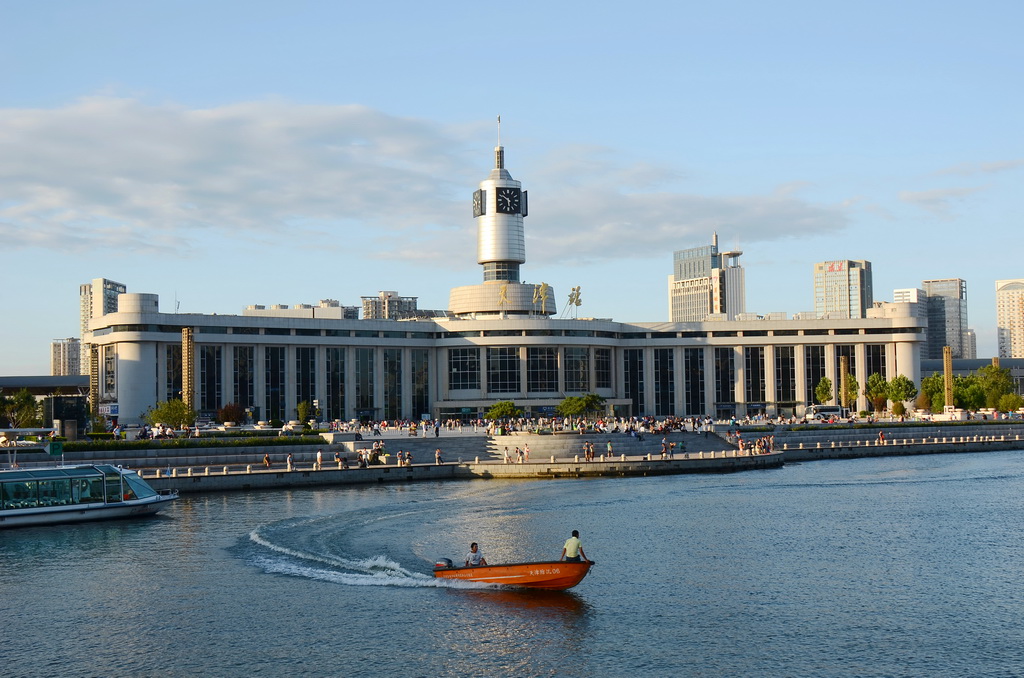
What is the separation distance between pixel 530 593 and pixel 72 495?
37493mm

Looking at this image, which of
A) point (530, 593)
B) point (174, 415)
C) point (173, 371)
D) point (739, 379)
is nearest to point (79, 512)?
point (530, 593)

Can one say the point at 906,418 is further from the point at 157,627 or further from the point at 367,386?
the point at 157,627

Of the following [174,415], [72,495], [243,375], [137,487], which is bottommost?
[72,495]

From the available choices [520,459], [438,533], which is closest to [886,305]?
[520,459]

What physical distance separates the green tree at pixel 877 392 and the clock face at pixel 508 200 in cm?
6699

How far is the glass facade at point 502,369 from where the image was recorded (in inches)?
7141

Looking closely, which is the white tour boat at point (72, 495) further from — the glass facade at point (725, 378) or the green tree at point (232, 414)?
the glass facade at point (725, 378)

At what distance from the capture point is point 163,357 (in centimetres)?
16038

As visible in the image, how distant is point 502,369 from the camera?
182 meters

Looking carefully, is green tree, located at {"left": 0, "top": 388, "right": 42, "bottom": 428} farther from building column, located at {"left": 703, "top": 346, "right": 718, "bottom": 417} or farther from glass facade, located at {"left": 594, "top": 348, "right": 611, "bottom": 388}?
building column, located at {"left": 703, "top": 346, "right": 718, "bottom": 417}

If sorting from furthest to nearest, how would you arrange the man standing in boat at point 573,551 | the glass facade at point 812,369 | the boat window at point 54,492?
the glass facade at point 812,369 → the boat window at point 54,492 → the man standing in boat at point 573,551

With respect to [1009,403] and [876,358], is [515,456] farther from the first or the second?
[876,358]

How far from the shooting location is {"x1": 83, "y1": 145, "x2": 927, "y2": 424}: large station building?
16262 cm

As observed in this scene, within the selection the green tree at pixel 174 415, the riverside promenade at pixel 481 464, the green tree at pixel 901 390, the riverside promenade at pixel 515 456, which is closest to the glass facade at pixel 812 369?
the green tree at pixel 901 390
